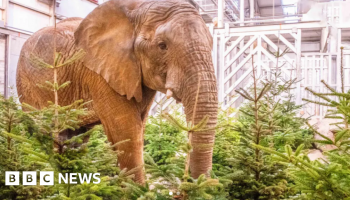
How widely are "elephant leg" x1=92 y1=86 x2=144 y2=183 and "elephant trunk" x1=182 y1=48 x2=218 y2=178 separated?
466mm

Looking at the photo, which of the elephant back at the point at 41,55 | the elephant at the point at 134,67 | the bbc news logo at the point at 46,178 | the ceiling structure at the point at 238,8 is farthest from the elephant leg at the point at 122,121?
the ceiling structure at the point at 238,8

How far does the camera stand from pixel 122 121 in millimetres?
2262

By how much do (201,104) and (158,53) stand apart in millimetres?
427

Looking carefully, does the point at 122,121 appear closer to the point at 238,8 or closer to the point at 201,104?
the point at 201,104

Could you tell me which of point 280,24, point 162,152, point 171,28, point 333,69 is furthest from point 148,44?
point 333,69

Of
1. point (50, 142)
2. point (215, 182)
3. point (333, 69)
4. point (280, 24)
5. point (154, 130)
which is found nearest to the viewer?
point (215, 182)

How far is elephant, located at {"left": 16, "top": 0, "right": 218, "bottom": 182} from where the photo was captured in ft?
6.41

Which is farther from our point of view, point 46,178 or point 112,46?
point 112,46

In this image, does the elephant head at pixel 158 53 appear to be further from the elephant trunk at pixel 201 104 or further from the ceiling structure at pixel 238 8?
the ceiling structure at pixel 238 8

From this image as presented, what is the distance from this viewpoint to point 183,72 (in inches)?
78.7

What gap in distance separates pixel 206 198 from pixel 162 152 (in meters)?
2.38

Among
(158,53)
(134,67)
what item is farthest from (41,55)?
(158,53)

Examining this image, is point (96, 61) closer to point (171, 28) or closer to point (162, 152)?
point (171, 28)

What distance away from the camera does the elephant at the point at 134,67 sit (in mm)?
1955
